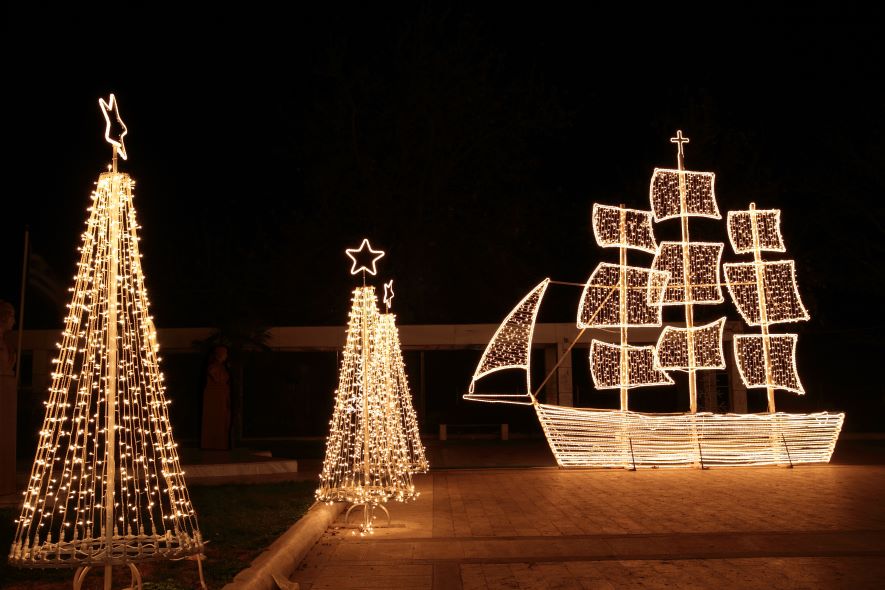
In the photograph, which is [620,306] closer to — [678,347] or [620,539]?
[678,347]

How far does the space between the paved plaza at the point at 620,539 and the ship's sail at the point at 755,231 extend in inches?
204

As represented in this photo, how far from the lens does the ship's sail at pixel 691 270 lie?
17641 millimetres

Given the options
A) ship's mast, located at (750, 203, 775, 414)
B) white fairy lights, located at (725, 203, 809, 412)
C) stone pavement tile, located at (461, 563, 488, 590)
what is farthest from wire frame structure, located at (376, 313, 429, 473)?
ship's mast, located at (750, 203, 775, 414)

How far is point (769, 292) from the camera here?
57.6 ft

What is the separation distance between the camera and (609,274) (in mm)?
17438

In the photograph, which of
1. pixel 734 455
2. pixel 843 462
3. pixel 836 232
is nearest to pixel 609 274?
pixel 734 455

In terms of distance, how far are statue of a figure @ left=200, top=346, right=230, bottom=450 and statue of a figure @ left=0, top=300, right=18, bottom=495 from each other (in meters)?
4.02

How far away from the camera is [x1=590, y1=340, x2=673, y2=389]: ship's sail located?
17.2 meters

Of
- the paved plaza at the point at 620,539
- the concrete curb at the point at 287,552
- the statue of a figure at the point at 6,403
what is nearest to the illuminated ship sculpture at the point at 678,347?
the paved plaza at the point at 620,539

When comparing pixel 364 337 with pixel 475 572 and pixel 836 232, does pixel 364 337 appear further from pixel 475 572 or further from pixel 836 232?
pixel 836 232

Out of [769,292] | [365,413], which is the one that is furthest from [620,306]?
[365,413]

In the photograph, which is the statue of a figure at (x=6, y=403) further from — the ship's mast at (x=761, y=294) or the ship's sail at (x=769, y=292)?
the ship's mast at (x=761, y=294)

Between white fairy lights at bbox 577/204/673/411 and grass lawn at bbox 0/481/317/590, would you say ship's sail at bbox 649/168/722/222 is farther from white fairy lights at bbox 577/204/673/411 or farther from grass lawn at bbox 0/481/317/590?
grass lawn at bbox 0/481/317/590

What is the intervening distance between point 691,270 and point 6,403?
487 inches
